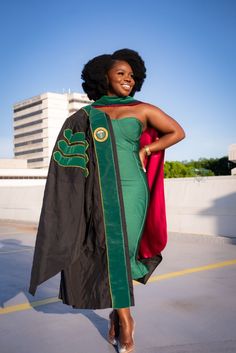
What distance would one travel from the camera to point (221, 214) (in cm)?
780

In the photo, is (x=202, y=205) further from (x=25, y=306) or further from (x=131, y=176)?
(x=131, y=176)

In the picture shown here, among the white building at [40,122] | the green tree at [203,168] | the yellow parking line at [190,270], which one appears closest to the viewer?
the yellow parking line at [190,270]

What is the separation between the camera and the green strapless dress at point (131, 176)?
2.58m

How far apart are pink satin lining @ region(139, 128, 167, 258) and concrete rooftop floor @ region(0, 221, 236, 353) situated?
0.60m

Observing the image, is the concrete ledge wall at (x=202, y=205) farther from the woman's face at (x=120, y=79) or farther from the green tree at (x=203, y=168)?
the green tree at (x=203, y=168)

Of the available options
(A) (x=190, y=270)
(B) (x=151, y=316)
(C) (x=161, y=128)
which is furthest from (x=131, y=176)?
(A) (x=190, y=270)

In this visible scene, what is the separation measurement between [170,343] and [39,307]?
139 centimetres

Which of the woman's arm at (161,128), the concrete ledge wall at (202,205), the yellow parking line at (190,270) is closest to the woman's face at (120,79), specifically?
the woman's arm at (161,128)

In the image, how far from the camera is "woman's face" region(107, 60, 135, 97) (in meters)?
2.74

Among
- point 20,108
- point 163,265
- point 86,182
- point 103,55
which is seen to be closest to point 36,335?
point 86,182

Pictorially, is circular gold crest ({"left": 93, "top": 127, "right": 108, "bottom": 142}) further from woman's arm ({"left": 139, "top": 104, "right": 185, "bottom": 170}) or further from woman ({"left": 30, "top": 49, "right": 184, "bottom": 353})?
woman's arm ({"left": 139, "top": 104, "right": 185, "bottom": 170})

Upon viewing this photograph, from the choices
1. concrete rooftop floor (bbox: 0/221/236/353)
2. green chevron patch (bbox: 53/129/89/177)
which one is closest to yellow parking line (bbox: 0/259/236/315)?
concrete rooftop floor (bbox: 0/221/236/353)

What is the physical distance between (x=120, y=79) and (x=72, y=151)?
22.8 inches

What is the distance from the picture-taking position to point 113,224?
2.54 meters
